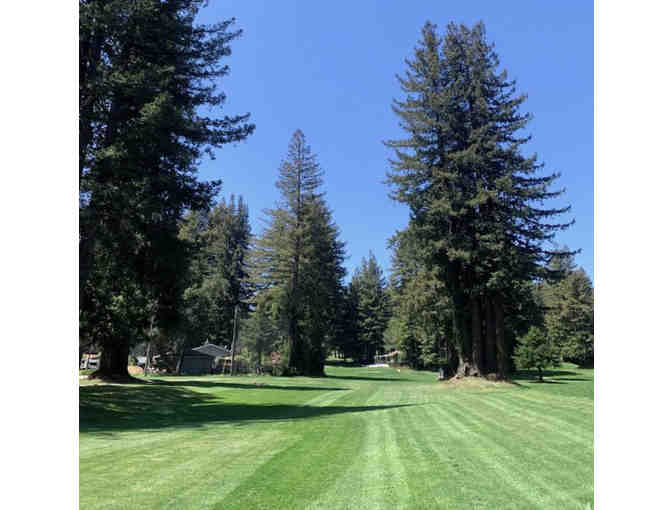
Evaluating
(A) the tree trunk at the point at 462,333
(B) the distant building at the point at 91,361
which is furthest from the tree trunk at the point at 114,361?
(B) the distant building at the point at 91,361

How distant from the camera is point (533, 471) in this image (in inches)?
205

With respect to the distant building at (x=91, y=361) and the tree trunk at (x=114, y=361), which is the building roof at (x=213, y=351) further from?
the tree trunk at (x=114, y=361)

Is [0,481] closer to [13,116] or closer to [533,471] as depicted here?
[13,116]

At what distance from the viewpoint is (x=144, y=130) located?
11.4 meters

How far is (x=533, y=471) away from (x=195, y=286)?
37127 millimetres

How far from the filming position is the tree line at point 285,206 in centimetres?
1140

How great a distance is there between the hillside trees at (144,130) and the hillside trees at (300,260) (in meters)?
22.3

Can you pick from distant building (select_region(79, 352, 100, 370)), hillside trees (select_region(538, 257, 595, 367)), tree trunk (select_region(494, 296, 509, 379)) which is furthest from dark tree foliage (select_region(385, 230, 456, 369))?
distant building (select_region(79, 352, 100, 370))

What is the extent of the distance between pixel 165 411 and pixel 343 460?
859 centimetres

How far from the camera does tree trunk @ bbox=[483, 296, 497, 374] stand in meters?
21.7

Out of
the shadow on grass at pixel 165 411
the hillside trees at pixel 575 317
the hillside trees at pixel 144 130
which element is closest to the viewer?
the shadow on grass at pixel 165 411

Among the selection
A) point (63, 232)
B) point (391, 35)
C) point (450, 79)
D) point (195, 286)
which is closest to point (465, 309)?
point (450, 79)

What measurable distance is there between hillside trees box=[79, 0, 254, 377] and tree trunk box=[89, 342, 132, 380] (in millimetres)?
8783

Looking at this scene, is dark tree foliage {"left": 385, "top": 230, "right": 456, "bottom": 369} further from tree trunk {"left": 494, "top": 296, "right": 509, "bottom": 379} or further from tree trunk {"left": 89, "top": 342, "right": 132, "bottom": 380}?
tree trunk {"left": 89, "top": 342, "right": 132, "bottom": 380}
